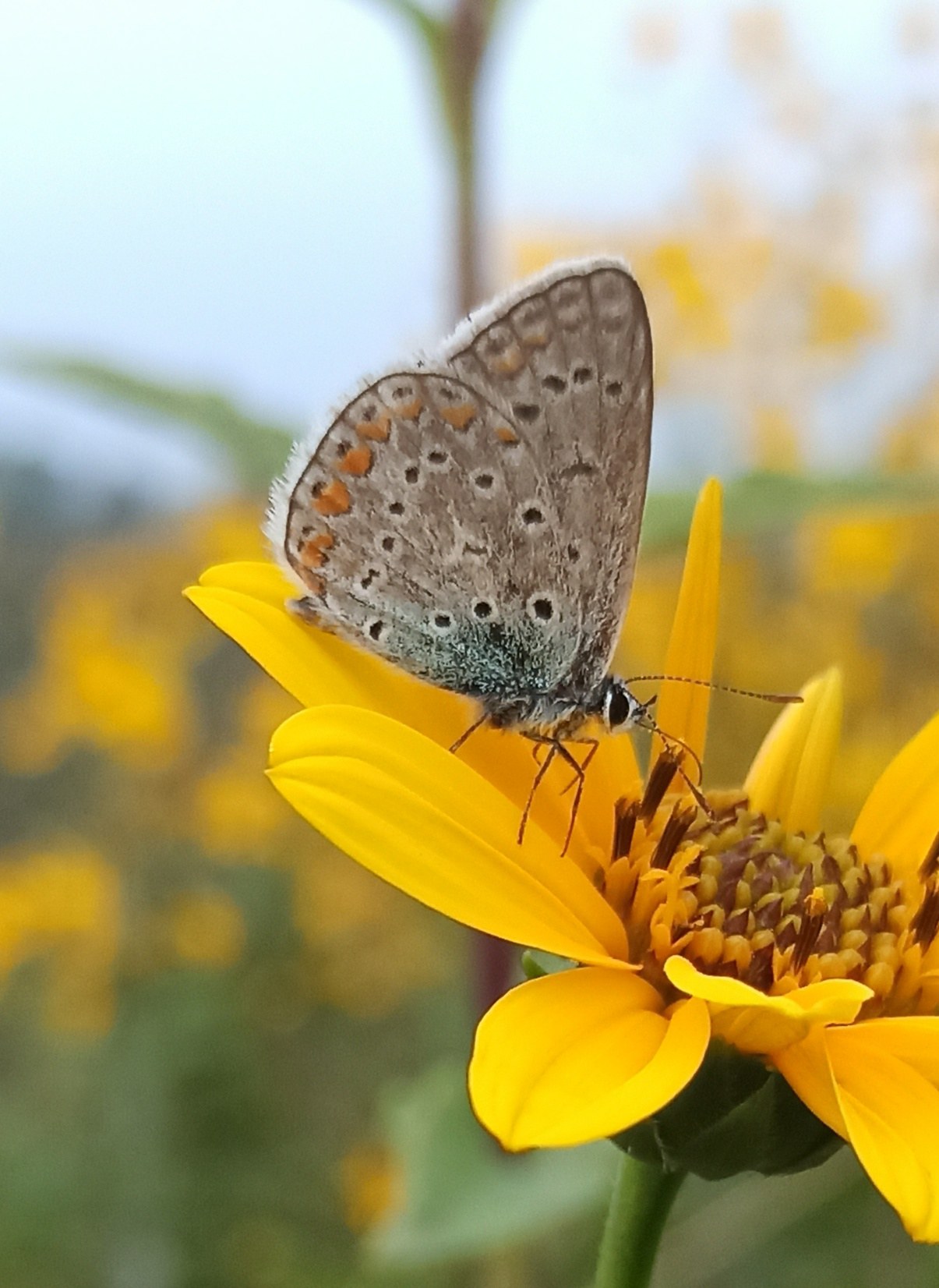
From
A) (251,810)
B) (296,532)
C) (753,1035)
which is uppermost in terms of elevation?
(296,532)

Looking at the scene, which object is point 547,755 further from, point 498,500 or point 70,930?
point 70,930

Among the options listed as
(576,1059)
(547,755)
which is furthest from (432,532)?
(576,1059)

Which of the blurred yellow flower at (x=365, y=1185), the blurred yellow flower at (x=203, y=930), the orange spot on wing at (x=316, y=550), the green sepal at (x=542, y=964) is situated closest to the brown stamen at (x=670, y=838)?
the green sepal at (x=542, y=964)

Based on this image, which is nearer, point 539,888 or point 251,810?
point 539,888

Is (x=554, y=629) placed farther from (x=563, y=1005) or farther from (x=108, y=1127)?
(x=108, y=1127)

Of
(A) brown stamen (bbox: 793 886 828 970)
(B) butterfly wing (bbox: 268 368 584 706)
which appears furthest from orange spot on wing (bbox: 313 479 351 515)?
(A) brown stamen (bbox: 793 886 828 970)

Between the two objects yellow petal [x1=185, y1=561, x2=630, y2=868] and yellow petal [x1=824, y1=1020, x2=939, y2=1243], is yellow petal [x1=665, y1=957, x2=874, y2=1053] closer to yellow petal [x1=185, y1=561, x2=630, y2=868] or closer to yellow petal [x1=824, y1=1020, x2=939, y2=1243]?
yellow petal [x1=824, y1=1020, x2=939, y2=1243]

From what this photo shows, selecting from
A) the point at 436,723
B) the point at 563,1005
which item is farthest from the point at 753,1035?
the point at 436,723
